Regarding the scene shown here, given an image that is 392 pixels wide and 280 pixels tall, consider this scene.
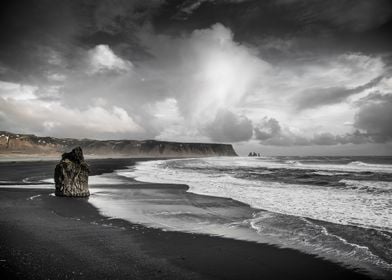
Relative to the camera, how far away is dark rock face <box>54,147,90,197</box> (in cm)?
1379

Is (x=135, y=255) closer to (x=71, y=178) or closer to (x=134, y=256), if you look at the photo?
(x=134, y=256)

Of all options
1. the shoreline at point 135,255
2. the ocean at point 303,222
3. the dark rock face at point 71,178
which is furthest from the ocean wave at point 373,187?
the dark rock face at point 71,178

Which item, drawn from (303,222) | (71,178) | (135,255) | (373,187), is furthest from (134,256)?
(373,187)

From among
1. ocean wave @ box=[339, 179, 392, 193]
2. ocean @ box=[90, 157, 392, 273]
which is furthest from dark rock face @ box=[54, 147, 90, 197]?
ocean wave @ box=[339, 179, 392, 193]

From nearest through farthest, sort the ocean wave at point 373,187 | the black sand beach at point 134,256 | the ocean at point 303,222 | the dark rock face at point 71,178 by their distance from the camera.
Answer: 1. the black sand beach at point 134,256
2. the ocean at point 303,222
3. the dark rock face at point 71,178
4. the ocean wave at point 373,187

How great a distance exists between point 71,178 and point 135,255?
9.64m

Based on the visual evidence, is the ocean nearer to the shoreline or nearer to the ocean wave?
the shoreline

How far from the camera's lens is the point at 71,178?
14047mm

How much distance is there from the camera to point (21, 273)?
4676 millimetres

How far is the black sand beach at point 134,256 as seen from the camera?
4953mm

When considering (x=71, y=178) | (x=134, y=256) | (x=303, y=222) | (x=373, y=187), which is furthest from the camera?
(x=373, y=187)

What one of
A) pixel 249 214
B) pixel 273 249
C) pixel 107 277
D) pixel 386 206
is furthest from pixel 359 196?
pixel 107 277

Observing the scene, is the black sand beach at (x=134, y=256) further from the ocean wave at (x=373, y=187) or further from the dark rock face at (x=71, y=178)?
the ocean wave at (x=373, y=187)

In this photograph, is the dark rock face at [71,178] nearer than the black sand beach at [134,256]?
No
